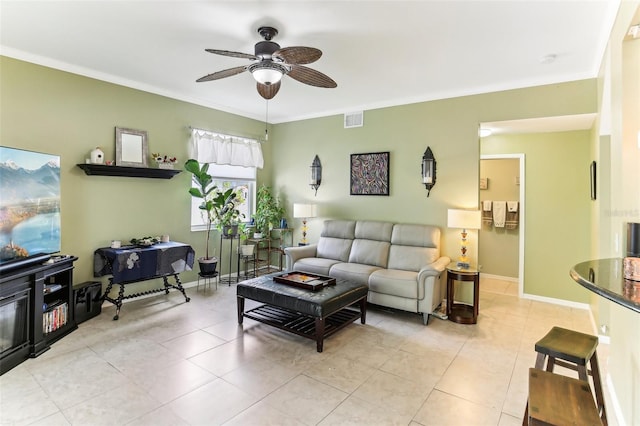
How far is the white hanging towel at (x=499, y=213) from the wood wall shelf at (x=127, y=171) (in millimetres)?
5422

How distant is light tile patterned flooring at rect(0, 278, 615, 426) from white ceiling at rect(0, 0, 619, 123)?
9.66 feet

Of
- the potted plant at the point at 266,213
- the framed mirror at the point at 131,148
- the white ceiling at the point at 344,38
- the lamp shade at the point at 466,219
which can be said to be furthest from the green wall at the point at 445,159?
the framed mirror at the point at 131,148

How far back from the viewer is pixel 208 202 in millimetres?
5020

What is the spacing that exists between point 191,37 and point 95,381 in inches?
121

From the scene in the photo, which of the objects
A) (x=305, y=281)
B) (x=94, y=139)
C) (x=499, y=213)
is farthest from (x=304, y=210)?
(x=499, y=213)

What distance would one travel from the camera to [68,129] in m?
3.83

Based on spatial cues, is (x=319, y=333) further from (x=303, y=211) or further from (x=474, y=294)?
(x=303, y=211)

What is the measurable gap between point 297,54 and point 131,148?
2941 mm

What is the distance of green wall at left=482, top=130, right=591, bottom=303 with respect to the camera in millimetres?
4516

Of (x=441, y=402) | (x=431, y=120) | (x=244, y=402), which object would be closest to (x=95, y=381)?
(x=244, y=402)

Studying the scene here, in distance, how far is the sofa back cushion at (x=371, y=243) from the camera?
4.61 meters

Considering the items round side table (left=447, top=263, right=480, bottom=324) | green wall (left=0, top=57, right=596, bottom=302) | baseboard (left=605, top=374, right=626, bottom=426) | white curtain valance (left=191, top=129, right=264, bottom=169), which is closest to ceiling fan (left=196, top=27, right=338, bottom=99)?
green wall (left=0, top=57, right=596, bottom=302)

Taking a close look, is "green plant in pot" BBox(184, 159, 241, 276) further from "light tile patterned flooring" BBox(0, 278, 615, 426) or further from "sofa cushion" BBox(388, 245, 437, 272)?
"sofa cushion" BBox(388, 245, 437, 272)

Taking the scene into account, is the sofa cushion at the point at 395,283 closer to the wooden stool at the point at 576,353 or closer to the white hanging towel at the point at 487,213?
the wooden stool at the point at 576,353
